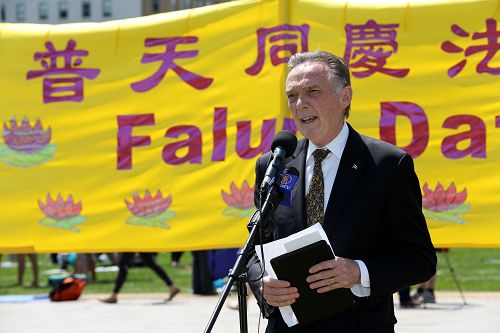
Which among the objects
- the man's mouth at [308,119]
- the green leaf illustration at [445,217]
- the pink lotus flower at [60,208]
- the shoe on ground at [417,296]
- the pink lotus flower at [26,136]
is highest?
the man's mouth at [308,119]

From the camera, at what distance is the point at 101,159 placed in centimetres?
890

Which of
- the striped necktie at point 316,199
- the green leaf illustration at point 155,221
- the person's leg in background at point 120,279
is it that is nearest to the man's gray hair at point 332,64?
the striped necktie at point 316,199

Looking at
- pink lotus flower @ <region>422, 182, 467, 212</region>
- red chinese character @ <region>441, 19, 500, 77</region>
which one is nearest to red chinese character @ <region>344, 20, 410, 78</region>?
red chinese character @ <region>441, 19, 500, 77</region>

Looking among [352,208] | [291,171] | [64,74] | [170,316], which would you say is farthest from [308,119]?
[170,316]

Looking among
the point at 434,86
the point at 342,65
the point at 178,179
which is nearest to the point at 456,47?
the point at 434,86

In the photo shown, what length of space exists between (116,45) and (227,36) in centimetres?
91

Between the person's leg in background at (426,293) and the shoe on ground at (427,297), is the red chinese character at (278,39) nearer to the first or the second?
the person's leg in background at (426,293)

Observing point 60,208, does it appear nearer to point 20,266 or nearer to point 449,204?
point 449,204

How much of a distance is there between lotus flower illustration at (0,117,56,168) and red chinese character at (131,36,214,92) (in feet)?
2.84

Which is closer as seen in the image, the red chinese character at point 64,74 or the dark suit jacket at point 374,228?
the dark suit jacket at point 374,228

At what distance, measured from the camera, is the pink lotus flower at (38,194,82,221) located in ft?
28.6

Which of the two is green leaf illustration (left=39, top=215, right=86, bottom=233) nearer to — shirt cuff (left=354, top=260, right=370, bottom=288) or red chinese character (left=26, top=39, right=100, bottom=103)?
red chinese character (left=26, top=39, right=100, bottom=103)

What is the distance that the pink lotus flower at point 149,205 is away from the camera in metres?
8.59

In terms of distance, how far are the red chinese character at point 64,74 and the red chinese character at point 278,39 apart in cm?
132
